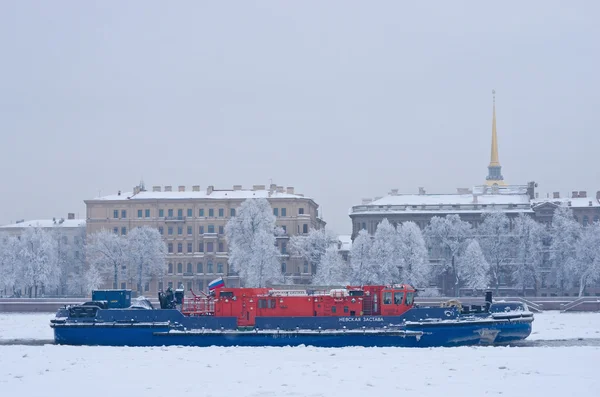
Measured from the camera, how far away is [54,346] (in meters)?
44.2

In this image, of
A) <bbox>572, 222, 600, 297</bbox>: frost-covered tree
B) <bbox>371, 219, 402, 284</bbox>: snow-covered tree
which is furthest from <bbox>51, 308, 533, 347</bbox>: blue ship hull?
<bbox>572, 222, 600, 297</bbox>: frost-covered tree

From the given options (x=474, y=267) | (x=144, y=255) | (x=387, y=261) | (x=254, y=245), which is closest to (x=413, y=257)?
(x=387, y=261)

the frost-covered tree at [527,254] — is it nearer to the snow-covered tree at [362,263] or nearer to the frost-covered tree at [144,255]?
the snow-covered tree at [362,263]

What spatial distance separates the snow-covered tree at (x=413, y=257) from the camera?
92.2 meters

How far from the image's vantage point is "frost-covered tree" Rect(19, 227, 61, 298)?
334 feet

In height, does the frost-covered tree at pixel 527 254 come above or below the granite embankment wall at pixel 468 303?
above

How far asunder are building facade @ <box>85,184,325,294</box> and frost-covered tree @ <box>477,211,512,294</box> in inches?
885

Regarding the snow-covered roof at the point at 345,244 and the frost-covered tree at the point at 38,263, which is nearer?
the frost-covered tree at the point at 38,263

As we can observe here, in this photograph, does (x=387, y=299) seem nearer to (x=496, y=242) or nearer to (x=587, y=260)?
(x=587, y=260)
